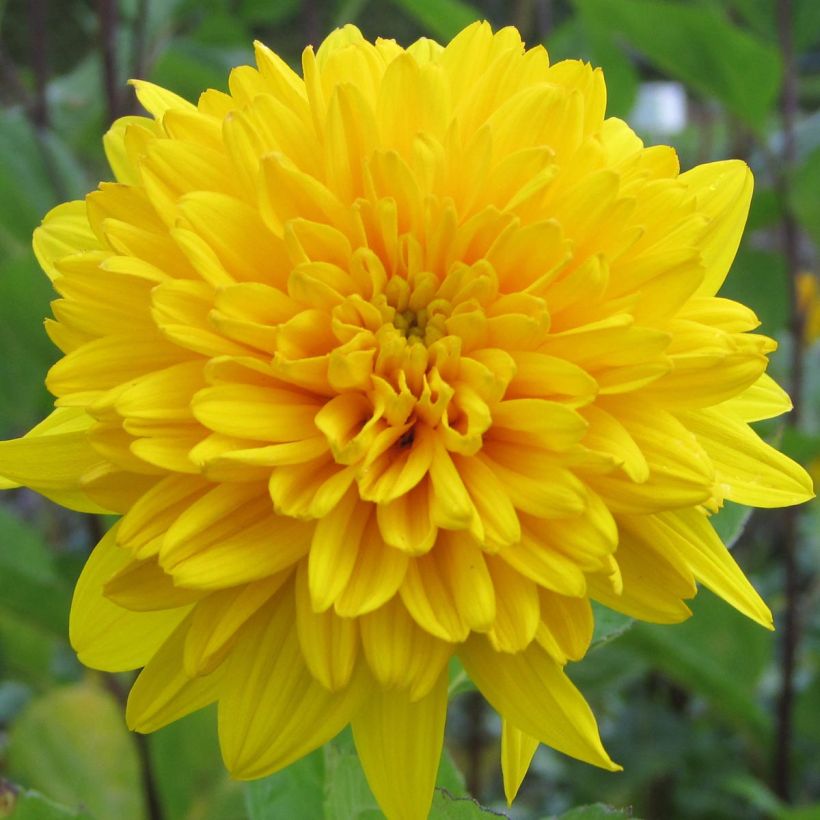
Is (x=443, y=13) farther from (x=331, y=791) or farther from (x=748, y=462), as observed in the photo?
(x=331, y=791)

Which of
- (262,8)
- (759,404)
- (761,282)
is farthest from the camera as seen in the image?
(262,8)

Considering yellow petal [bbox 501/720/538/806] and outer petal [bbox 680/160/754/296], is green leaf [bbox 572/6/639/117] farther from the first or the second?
yellow petal [bbox 501/720/538/806]

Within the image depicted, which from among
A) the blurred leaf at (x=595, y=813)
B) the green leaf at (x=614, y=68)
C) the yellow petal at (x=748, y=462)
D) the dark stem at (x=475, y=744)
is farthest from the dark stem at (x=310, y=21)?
the blurred leaf at (x=595, y=813)

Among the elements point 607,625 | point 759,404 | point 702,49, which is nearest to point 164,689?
point 607,625

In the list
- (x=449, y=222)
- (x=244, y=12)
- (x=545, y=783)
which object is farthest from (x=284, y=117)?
(x=545, y=783)

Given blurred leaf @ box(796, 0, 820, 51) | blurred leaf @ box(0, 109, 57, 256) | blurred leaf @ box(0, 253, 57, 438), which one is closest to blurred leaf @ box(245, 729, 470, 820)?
blurred leaf @ box(0, 253, 57, 438)

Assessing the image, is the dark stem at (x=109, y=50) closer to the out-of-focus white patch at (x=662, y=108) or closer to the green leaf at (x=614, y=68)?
the green leaf at (x=614, y=68)
